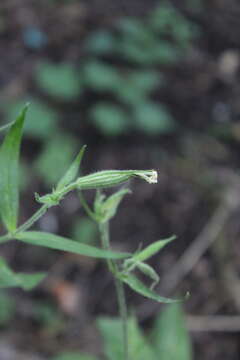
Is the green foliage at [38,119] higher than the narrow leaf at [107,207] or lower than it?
higher

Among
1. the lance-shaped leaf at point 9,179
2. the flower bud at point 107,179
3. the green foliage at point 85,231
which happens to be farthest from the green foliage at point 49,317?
the flower bud at point 107,179

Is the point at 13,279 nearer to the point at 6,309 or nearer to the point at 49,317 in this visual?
the point at 6,309

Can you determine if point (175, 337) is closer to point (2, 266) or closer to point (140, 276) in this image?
point (140, 276)

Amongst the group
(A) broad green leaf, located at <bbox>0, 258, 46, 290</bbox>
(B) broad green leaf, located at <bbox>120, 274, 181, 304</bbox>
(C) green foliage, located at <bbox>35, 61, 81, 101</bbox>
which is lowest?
(B) broad green leaf, located at <bbox>120, 274, 181, 304</bbox>

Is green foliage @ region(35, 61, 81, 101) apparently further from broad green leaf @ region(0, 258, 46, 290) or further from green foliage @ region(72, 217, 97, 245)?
broad green leaf @ region(0, 258, 46, 290)

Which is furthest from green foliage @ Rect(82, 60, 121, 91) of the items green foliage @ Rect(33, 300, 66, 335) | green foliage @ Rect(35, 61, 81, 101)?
green foliage @ Rect(33, 300, 66, 335)

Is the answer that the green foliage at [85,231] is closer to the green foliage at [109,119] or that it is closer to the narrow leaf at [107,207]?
the green foliage at [109,119]

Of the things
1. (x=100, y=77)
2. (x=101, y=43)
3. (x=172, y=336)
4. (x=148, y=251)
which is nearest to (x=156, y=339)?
(x=172, y=336)
